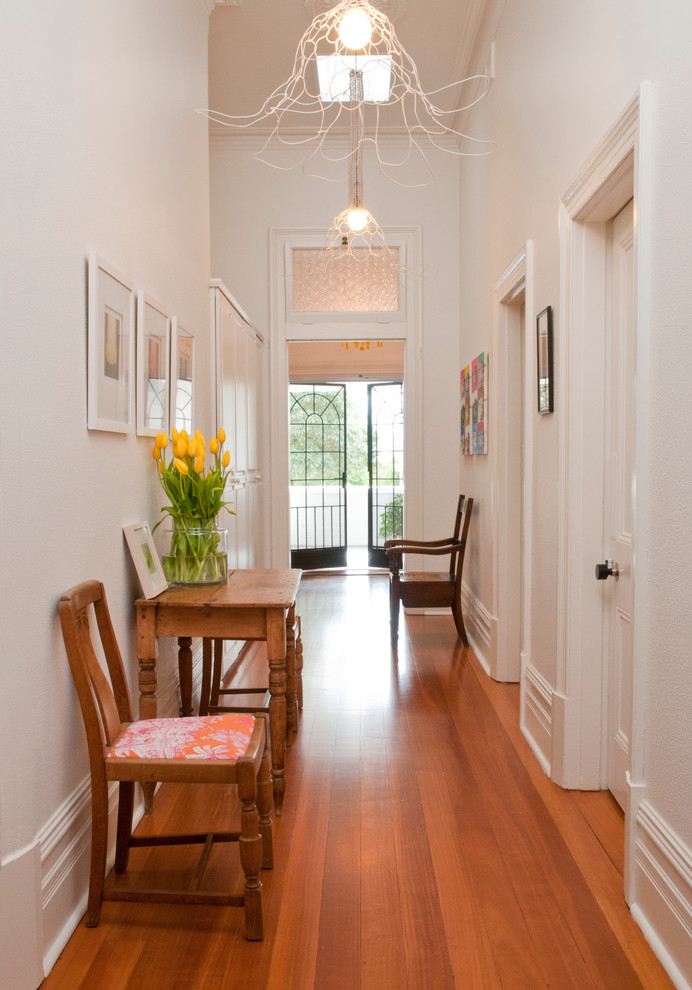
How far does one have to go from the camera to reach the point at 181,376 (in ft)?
11.2

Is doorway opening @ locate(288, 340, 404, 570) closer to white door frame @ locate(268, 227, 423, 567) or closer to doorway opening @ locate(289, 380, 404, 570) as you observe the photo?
doorway opening @ locate(289, 380, 404, 570)

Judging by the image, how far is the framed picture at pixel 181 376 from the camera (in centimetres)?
326

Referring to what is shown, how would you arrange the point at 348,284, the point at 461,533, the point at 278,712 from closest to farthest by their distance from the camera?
1. the point at 278,712
2. the point at 461,533
3. the point at 348,284

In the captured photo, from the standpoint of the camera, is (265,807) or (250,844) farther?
(265,807)

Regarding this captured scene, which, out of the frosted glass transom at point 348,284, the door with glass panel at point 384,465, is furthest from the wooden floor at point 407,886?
the door with glass panel at point 384,465

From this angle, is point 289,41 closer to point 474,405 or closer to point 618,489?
point 474,405

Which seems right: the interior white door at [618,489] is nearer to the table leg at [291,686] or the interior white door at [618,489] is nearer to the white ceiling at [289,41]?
the table leg at [291,686]

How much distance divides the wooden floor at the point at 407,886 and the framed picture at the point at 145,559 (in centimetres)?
81

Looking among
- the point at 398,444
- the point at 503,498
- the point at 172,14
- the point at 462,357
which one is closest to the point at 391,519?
the point at 398,444

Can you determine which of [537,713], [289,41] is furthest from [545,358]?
[289,41]

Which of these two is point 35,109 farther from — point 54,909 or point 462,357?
point 462,357

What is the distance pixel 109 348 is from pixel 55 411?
48cm

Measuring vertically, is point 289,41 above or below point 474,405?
above

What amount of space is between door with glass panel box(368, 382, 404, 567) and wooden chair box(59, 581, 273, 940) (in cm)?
695
